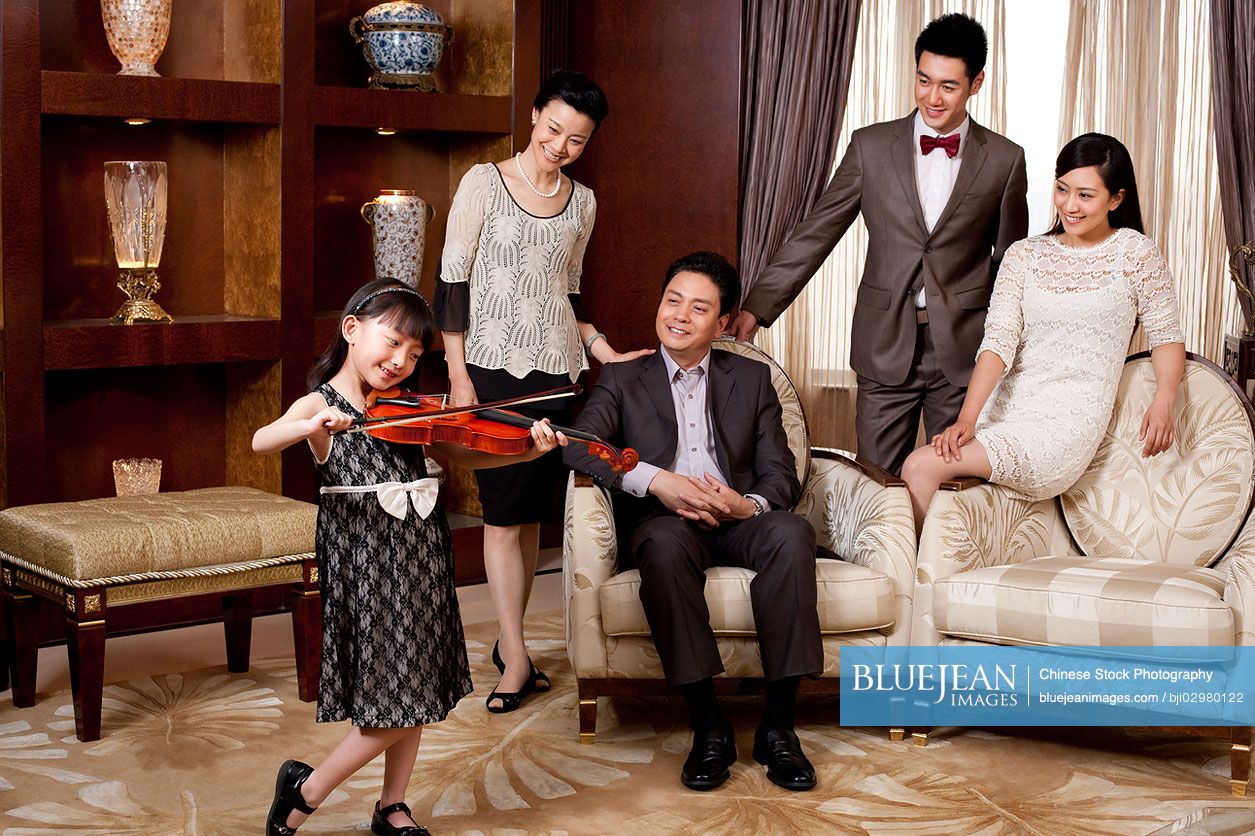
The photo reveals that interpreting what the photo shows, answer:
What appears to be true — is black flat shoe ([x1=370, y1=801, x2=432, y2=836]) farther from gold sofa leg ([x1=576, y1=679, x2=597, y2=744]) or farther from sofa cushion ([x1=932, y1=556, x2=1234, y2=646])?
sofa cushion ([x1=932, y1=556, x2=1234, y2=646])

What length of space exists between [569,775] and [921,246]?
1.65 meters

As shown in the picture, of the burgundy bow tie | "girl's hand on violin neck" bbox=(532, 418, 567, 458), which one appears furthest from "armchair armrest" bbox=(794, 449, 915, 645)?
"girl's hand on violin neck" bbox=(532, 418, 567, 458)

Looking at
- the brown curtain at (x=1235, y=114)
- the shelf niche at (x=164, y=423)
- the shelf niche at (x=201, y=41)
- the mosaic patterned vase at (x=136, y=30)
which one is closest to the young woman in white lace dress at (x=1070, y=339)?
the brown curtain at (x=1235, y=114)

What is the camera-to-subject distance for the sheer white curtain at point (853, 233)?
17.2 ft

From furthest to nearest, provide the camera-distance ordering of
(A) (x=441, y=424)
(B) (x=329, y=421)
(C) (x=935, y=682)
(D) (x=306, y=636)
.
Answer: (D) (x=306, y=636) < (C) (x=935, y=682) < (A) (x=441, y=424) < (B) (x=329, y=421)

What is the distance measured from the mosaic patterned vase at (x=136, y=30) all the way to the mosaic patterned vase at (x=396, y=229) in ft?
2.59

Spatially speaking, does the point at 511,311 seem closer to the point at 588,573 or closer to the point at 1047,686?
the point at 588,573

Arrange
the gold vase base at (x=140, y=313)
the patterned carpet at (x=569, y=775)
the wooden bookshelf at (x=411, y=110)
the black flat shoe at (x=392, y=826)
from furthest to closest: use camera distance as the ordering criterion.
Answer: the wooden bookshelf at (x=411, y=110), the gold vase base at (x=140, y=313), the patterned carpet at (x=569, y=775), the black flat shoe at (x=392, y=826)

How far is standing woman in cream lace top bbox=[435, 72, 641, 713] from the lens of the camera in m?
3.44

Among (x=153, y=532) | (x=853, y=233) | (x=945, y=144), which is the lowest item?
(x=153, y=532)

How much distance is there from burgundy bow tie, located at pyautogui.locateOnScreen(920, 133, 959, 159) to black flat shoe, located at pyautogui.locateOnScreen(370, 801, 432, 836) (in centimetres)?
212

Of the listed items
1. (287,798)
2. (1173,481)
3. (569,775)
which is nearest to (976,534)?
(1173,481)

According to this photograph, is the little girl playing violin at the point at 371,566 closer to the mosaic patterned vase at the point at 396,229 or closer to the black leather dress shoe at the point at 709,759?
the black leather dress shoe at the point at 709,759

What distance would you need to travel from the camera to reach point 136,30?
12.9 feet
